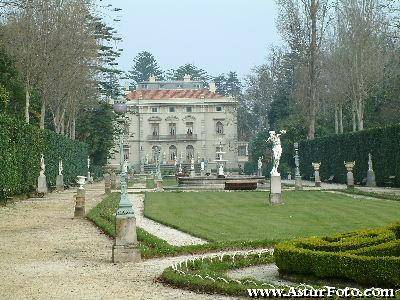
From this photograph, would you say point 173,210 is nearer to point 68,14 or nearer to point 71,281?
point 71,281

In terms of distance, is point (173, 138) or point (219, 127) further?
point (219, 127)

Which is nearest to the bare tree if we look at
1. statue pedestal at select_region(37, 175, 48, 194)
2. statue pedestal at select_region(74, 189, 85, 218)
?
statue pedestal at select_region(37, 175, 48, 194)

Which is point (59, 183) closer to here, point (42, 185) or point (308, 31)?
point (42, 185)

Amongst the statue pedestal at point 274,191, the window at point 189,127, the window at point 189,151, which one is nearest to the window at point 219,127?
the window at point 189,127

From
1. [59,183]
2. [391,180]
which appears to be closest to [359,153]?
[391,180]

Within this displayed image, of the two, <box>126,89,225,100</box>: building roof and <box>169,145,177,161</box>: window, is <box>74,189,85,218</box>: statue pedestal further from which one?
<box>169,145,177,161</box>: window

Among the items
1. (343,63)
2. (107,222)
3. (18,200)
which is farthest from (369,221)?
(343,63)

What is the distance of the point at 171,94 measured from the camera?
10188 cm

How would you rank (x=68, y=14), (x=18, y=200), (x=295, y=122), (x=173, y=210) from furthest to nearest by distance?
(x=295, y=122)
(x=68, y=14)
(x=18, y=200)
(x=173, y=210)

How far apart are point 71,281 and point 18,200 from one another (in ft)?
71.0

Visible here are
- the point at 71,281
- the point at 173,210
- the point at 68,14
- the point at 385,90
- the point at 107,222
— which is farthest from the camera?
the point at 385,90

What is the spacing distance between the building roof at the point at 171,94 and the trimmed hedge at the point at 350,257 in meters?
90.6

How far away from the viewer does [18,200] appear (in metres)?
30.6

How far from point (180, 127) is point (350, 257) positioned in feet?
305
